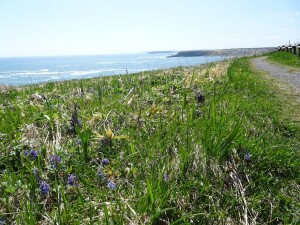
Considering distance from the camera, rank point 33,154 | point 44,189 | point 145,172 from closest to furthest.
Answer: point 44,189
point 145,172
point 33,154

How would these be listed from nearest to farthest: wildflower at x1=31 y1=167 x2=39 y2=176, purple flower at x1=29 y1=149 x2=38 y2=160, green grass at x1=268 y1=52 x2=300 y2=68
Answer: wildflower at x1=31 y1=167 x2=39 y2=176 < purple flower at x1=29 y1=149 x2=38 y2=160 < green grass at x1=268 y1=52 x2=300 y2=68

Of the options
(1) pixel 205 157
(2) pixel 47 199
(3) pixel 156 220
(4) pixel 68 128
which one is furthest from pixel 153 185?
(4) pixel 68 128

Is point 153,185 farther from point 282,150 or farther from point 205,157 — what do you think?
point 282,150

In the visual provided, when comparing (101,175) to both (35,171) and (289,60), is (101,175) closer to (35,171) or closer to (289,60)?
(35,171)

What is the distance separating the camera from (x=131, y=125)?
3.50m

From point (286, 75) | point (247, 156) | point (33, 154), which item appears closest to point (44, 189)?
point (33, 154)

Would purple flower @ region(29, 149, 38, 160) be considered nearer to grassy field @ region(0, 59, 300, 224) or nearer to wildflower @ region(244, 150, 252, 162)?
grassy field @ region(0, 59, 300, 224)

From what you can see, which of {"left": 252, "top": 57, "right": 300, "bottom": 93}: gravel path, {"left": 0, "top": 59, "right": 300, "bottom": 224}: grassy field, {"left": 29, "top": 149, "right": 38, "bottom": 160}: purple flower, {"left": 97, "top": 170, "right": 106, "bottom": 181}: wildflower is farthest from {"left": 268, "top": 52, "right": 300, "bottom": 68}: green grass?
{"left": 29, "top": 149, "right": 38, "bottom": 160}: purple flower

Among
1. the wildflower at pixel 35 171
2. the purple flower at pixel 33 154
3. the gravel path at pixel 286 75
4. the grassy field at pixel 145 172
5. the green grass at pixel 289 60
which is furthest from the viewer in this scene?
the green grass at pixel 289 60

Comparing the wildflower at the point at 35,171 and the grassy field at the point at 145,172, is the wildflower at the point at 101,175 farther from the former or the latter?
the wildflower at the point at 35,171

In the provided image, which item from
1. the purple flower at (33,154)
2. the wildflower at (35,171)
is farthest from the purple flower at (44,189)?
the purple flower at (33,154)

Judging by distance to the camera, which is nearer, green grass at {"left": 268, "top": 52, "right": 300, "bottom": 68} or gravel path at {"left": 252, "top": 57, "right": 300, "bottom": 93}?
gravel path at {"left": 252, "top": 57, "right": 300, "bottom": 93}

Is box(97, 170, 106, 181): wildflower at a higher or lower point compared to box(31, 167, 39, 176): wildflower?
lower

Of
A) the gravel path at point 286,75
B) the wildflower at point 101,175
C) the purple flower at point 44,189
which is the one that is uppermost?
the purple flower at point 44,189
